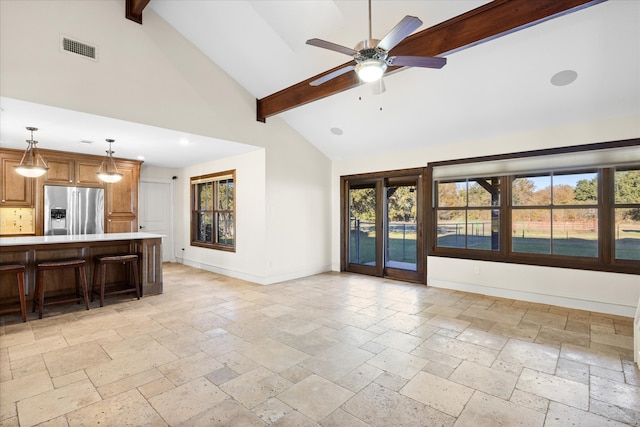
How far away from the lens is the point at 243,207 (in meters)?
6.08

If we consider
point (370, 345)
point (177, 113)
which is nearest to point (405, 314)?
point (370, 345)

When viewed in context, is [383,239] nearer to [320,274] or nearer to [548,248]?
[320,274]

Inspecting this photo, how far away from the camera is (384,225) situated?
247 inches

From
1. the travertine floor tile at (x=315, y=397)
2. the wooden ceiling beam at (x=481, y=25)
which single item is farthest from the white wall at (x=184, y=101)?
the travertine floor tile at (x=315, y=397)

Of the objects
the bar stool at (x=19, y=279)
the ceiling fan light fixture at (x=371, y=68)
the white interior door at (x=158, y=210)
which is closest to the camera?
the ceiling fan light fixture at (x=371, y=68)

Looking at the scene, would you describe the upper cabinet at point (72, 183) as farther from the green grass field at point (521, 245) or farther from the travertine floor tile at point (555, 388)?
the travertine floor tile at point (555, 388)

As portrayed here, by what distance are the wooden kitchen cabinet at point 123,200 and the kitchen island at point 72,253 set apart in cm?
169

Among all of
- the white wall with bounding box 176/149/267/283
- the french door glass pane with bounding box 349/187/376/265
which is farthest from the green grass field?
the white wall with bounding box 176/149/267/283

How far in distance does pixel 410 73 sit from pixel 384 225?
3.02 metres

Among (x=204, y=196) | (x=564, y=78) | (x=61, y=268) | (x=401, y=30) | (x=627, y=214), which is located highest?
(x=564, y=78)

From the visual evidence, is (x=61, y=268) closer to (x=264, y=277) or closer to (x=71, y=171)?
(x=71, y=171)

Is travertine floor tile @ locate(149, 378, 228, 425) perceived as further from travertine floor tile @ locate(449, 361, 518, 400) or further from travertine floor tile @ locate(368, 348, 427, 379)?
travertine floor tile @ locate(449, 361, 518, 400)

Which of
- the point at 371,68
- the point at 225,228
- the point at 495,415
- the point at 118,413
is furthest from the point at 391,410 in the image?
the point at 225,228

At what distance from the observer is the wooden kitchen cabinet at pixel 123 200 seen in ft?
21.0
